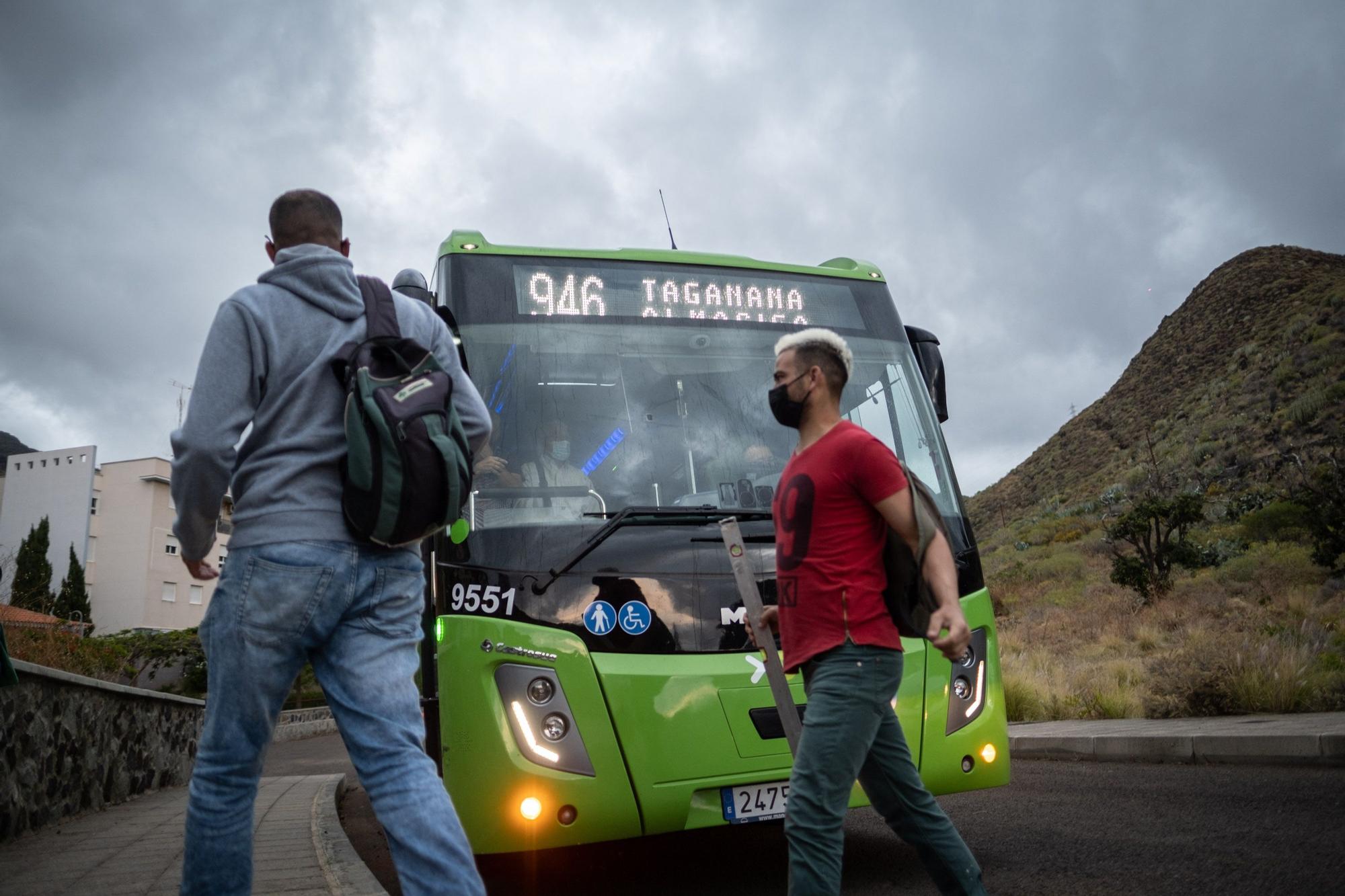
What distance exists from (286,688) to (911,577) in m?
1.75

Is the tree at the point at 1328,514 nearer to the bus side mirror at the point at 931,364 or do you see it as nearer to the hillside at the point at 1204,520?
the hillside at the point at 1204,520

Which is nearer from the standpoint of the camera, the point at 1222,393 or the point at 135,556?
the point at 1222,393

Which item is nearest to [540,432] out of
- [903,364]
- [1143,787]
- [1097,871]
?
[903,364]

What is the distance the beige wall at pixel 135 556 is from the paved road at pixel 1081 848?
61733 mm

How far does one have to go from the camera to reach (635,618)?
452cm

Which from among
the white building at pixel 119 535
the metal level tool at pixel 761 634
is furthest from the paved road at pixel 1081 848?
the white building at pixel 119 535

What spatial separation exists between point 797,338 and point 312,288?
5.06 feet

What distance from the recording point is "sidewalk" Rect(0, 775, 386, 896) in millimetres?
4766

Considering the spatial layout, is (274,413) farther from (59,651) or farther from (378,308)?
(59,651)

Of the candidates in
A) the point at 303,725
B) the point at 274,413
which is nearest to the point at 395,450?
the point at 274,413

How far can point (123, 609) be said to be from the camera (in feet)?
204

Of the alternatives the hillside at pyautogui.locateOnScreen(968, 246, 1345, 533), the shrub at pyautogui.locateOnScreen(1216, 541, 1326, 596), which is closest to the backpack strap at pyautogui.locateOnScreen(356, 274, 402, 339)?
the shrub at pyautogui.locateOnScreen(1216, 541, 1326, 596)

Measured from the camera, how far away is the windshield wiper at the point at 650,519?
4.53 metres

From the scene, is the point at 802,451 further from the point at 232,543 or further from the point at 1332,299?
the point at 1332,299
